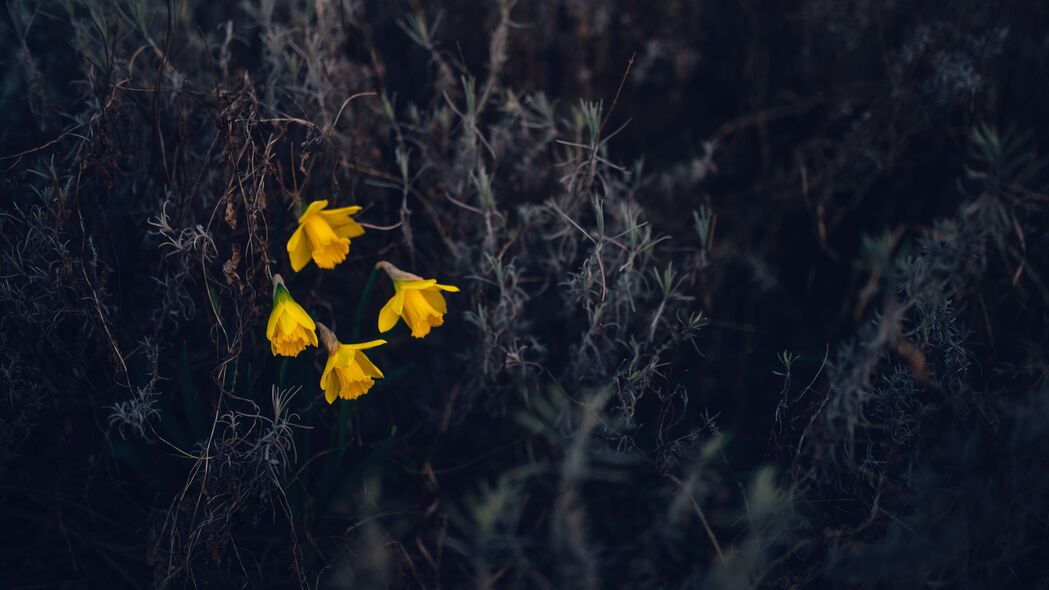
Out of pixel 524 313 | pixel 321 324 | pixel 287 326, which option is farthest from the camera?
pixel 524 313

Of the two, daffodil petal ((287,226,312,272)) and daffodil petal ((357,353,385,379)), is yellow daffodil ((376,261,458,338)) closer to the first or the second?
daffodil petal ((357,353,385,379))

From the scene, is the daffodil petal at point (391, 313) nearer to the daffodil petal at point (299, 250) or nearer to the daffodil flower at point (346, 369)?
the daffodil flower at point (346, 369)

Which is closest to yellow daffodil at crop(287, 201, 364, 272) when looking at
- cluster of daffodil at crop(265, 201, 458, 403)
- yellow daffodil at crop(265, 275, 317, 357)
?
cluster of daffodil at crop(265, 201, 458, 403)

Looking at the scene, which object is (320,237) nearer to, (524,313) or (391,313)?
(391,313)

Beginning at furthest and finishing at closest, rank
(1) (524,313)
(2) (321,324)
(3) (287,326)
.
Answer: (1) (524,313) < (2) (321,324) < (3) (287,326)

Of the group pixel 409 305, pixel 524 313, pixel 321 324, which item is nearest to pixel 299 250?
pixel 321 324

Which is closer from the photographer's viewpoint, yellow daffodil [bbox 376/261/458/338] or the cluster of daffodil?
the cluster of daffodil

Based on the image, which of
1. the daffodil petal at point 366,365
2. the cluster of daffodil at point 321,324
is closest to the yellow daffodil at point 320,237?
the cluster of daffodil at point 321,324
